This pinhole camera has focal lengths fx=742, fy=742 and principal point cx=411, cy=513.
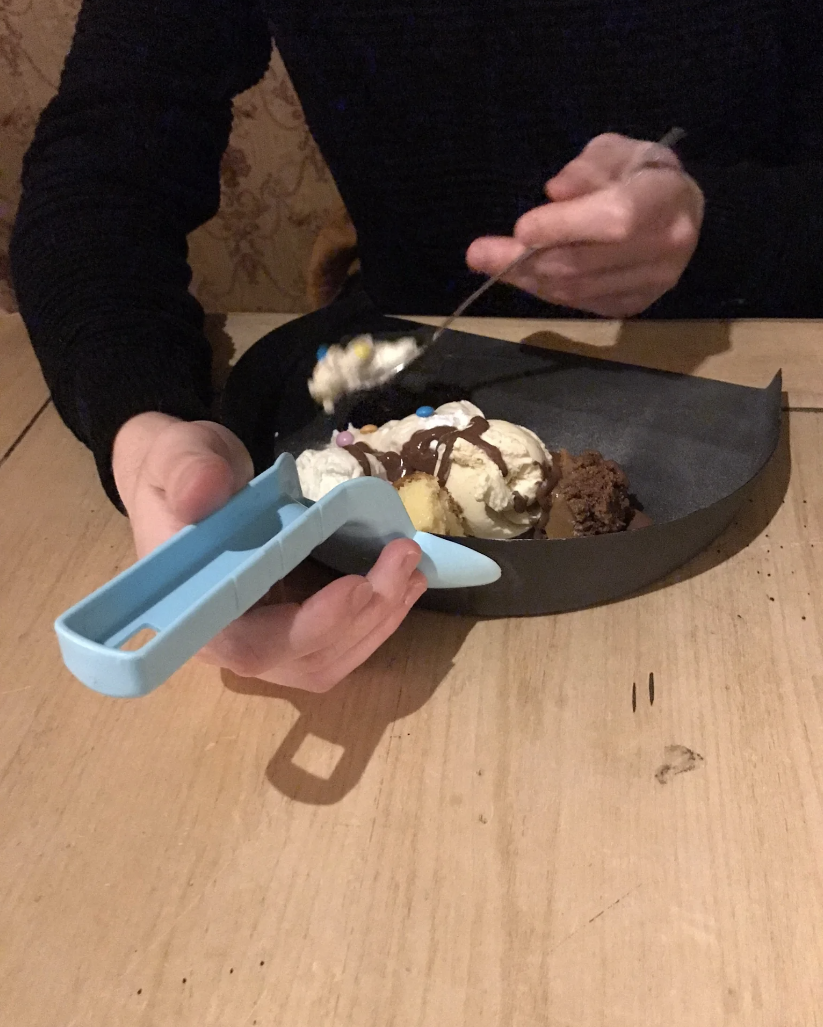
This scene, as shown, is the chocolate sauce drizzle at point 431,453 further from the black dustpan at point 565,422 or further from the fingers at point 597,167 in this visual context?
the fingers at point 597,167

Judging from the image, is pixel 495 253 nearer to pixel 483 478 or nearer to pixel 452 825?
pixel 483 478

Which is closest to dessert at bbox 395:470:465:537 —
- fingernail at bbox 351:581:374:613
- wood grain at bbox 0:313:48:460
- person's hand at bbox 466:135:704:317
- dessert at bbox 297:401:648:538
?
dessert at bbox 297:401:648:538

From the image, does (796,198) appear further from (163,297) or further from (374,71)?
(163,297)

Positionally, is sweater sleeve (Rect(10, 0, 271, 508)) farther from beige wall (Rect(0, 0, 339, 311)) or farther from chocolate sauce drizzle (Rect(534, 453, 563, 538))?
beige wall (Rect(0, 0, 339, 311))

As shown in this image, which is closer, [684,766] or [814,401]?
[684,766]

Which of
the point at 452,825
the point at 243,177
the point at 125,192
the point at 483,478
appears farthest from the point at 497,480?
the point at 243,177

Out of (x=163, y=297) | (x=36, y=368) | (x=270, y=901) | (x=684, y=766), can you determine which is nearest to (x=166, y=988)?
(x=270, y=901)
